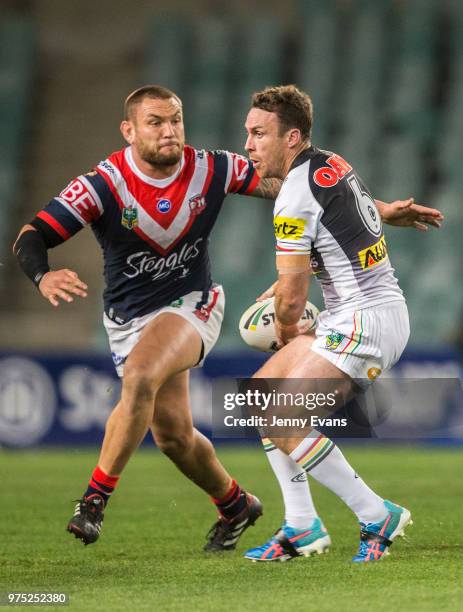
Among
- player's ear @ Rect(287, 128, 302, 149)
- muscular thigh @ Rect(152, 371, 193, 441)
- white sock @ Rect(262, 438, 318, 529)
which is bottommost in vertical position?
white sock @ Rect(262, 438, 318, 529)

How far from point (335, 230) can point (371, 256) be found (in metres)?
0.24

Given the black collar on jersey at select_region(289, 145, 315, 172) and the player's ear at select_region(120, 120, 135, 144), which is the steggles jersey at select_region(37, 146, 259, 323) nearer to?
the player's ear at select_region(120, 120, 135, 144)

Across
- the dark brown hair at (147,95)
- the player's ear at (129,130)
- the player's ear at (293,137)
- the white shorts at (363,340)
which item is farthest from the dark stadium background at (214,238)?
the dark brown hair at (147,95)

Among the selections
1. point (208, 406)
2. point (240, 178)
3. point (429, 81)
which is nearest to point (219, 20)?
point (429, 81)

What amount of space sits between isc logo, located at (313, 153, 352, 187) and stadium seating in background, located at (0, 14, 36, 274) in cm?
1276

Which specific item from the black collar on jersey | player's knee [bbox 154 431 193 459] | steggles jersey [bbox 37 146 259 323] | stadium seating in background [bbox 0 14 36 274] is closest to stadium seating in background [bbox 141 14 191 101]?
stadium seating in background [bbox 0 14 36 274]

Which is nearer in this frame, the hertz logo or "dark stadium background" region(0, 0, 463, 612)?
the hertz logo

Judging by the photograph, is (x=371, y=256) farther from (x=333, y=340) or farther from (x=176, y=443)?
(x=176, y=443)

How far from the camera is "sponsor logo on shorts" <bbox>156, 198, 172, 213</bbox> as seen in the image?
20.6ft

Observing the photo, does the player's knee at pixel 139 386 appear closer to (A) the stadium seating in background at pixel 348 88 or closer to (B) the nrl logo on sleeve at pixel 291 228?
(B) the nrl logo on sleeve at pixel 291 228

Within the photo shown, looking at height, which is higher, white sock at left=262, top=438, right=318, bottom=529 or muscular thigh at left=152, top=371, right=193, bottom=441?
muscular thigh at left=152, top=371, right=193, bottom=441

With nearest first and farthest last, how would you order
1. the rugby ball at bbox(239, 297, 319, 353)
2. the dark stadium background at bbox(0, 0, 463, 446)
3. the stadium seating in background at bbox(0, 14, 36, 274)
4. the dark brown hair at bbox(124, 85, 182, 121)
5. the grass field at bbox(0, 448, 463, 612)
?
the grass field at bbox(0, 448, 463, 612), the rugby ball at bbox(239, 297, 319, 353), the dark brown hair at bbox(124, 85, 182, 121), the dark stadium background at bbox(0, 0, 463, 446), the stadium seating in background at bbox(0, 14, 36, 274)

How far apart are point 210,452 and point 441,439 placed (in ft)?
22.3

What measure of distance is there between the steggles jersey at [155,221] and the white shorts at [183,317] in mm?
38
